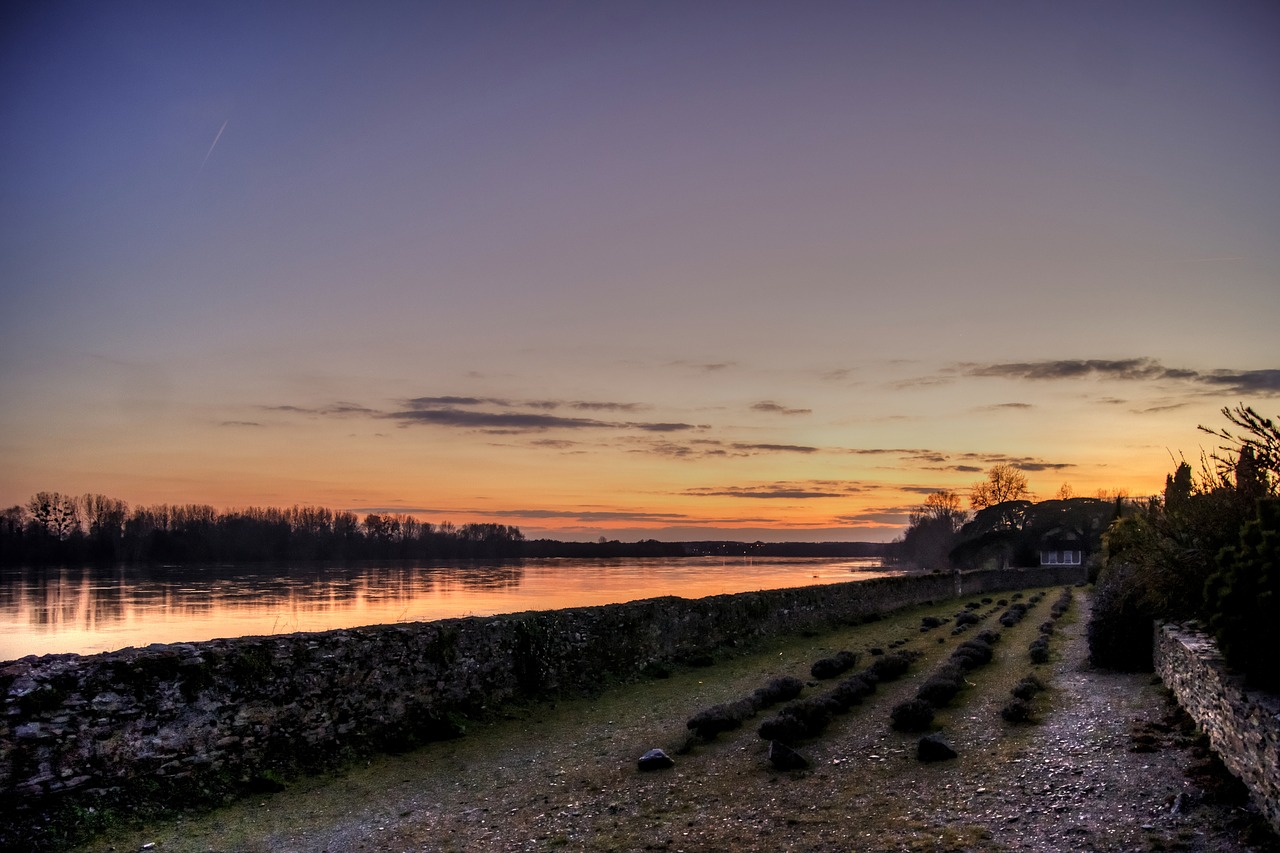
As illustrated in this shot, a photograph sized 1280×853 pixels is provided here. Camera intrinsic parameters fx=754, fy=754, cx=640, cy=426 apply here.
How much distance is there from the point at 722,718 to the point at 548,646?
161 inches

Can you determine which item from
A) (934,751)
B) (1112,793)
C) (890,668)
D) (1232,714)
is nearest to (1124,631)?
(890,668)

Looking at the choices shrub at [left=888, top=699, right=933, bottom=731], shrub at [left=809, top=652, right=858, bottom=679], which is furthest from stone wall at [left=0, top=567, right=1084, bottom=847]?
shrub at [left=888, top=699, right=933, bottom=731]

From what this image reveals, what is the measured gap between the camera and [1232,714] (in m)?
7.92

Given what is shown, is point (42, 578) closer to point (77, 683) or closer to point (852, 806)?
point (77, 683)

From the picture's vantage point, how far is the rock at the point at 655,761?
10.6m

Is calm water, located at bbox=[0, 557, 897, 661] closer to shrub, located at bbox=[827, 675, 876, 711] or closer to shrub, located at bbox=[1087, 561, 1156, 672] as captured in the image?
shrub, located at bbox=[827, 675, 876, 711]

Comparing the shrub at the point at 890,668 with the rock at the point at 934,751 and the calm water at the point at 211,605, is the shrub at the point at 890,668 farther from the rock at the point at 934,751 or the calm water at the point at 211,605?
the calm water at the point at 211,605

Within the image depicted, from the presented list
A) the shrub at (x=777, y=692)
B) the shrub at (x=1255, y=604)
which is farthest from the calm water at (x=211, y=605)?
the shrub at (x=1255, y=604)

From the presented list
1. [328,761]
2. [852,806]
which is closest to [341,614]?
[328,761]

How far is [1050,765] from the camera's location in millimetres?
9234

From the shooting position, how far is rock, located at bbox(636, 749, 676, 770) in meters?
10.6

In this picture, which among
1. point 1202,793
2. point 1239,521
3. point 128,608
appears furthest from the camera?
point 128,608

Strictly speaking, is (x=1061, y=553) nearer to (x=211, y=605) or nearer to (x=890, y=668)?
(x=890, y=668)

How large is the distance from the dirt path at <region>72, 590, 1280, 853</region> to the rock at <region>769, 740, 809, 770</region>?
156 mm
